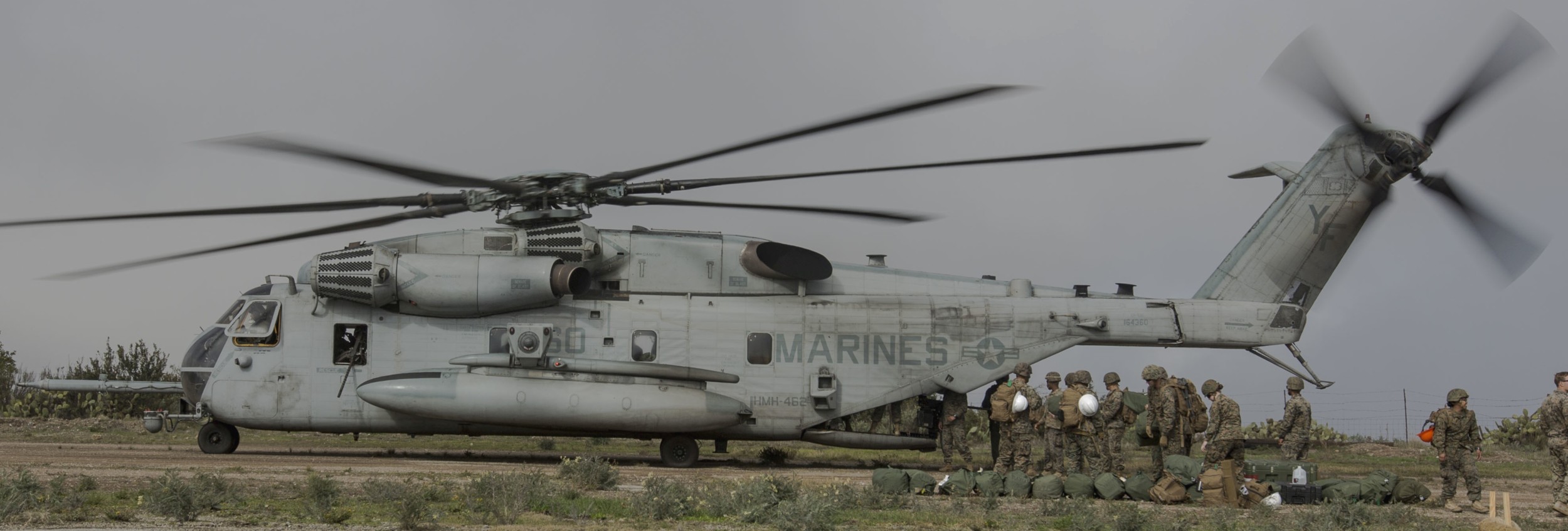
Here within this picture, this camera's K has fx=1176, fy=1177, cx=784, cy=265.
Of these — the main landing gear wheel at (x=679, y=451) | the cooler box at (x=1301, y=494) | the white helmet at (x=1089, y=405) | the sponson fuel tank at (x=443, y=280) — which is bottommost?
the cooler box at (x=1301, y=494)

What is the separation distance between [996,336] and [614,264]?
6114 millimetres

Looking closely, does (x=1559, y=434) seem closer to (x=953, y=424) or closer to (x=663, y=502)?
(x=953, y=424)

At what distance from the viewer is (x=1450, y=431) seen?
13656 millimetres

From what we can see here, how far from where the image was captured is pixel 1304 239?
1906 cm

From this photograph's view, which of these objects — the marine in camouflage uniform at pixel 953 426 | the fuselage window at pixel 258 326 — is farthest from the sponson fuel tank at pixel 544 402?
the marine in camouflage uniform at pixel 953 426

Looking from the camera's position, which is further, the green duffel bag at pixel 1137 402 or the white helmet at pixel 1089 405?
the green duffel bag at pixel 1137 402

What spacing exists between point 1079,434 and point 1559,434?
17.2 ft

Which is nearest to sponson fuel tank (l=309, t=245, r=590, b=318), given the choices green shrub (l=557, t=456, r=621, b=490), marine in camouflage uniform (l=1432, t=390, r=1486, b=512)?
green shrub (l=557, t=456, r=621, b=490)

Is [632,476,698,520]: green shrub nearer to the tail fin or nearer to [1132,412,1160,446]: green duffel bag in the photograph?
[1132,412,1160,446]: green duffel bag

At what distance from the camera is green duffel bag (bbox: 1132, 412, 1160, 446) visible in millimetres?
15078

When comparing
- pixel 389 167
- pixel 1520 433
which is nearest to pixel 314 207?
pixel 389 167

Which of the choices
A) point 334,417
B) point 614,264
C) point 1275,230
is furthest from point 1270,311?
point 334,417

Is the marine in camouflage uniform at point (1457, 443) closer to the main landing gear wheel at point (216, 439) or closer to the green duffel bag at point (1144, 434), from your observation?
the green duffel bag at point (1144, 434)

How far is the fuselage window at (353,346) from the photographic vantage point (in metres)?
18.3
